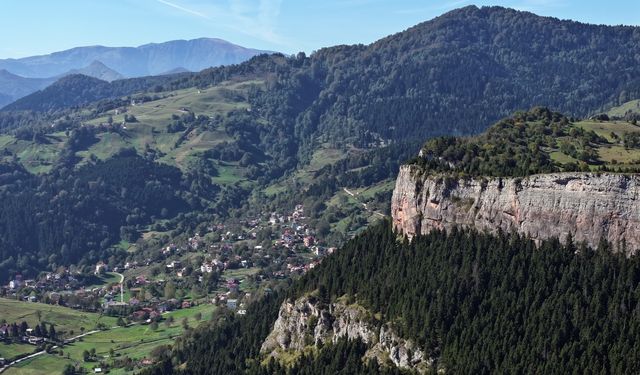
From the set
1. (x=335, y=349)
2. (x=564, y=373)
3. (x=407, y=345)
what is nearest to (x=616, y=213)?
(x=564, y=373)

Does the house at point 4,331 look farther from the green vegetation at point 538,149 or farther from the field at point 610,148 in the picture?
the field at point 610,148

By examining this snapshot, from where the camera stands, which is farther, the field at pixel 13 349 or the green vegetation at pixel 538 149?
the field at pixel 13 349

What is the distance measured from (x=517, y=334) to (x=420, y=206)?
29659 millimetres

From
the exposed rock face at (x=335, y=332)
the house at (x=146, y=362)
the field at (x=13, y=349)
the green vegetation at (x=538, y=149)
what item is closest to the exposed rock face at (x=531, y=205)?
the green vegetation at (x=538, y=149)

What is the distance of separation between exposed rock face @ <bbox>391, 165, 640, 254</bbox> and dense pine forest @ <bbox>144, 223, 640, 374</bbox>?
185 centimetres

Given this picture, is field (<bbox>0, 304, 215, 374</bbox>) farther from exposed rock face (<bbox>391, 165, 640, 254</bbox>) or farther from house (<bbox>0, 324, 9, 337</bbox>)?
exposed rock face (<bbox>391, 165, 640, 254</bbox>)

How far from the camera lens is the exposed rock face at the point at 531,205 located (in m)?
Result: 103

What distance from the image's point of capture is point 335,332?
121m

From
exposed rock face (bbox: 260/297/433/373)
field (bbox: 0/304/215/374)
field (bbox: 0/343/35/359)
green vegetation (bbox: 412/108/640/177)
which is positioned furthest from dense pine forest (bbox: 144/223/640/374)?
field (bbox: 0/343/35/359)

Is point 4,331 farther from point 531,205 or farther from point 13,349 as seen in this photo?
point 531,205

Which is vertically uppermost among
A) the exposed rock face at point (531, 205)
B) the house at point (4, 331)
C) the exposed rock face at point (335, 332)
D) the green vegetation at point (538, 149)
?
the green vegetation at point (538, 149)

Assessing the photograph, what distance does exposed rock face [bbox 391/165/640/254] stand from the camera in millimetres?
103062

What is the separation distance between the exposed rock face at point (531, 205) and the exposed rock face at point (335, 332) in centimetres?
1745

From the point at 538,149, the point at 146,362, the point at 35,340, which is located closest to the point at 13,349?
the point at 35,340
